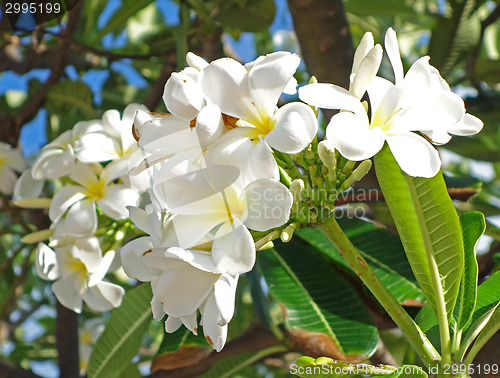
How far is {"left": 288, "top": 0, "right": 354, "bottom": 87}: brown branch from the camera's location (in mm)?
1234

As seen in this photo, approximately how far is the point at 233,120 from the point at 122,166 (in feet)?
1.33

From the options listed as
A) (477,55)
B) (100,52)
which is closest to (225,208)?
(100,52)

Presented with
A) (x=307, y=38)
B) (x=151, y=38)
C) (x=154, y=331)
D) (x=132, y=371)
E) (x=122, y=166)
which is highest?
(x=307, y=38)

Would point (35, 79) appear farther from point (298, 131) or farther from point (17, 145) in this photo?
point (298, 131)

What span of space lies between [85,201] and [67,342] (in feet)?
2.21

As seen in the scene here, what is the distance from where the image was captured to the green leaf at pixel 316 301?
2.86 ft

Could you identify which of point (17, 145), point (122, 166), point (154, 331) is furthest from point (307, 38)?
point (154, 331)

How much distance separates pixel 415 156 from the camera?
608 mm

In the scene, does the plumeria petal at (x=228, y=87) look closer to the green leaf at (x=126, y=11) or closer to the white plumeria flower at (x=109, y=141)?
the white plumeria flower at (x=109, y=141)

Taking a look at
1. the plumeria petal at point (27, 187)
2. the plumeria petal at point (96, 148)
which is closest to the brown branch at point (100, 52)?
the plumeria petal at point (27, 187)

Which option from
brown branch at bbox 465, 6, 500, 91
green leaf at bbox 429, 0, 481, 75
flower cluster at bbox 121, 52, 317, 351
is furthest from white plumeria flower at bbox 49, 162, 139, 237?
brown branch at bbox 465, 6, 500, 91

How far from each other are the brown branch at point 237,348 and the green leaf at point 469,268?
588mm

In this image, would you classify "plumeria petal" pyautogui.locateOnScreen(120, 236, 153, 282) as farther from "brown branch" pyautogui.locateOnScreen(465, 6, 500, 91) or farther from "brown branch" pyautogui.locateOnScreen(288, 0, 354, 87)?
"brown branch" pyautogui.locateOnScreen(465, 6, 500, 91)

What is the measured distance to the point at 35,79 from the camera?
6.72 feet
